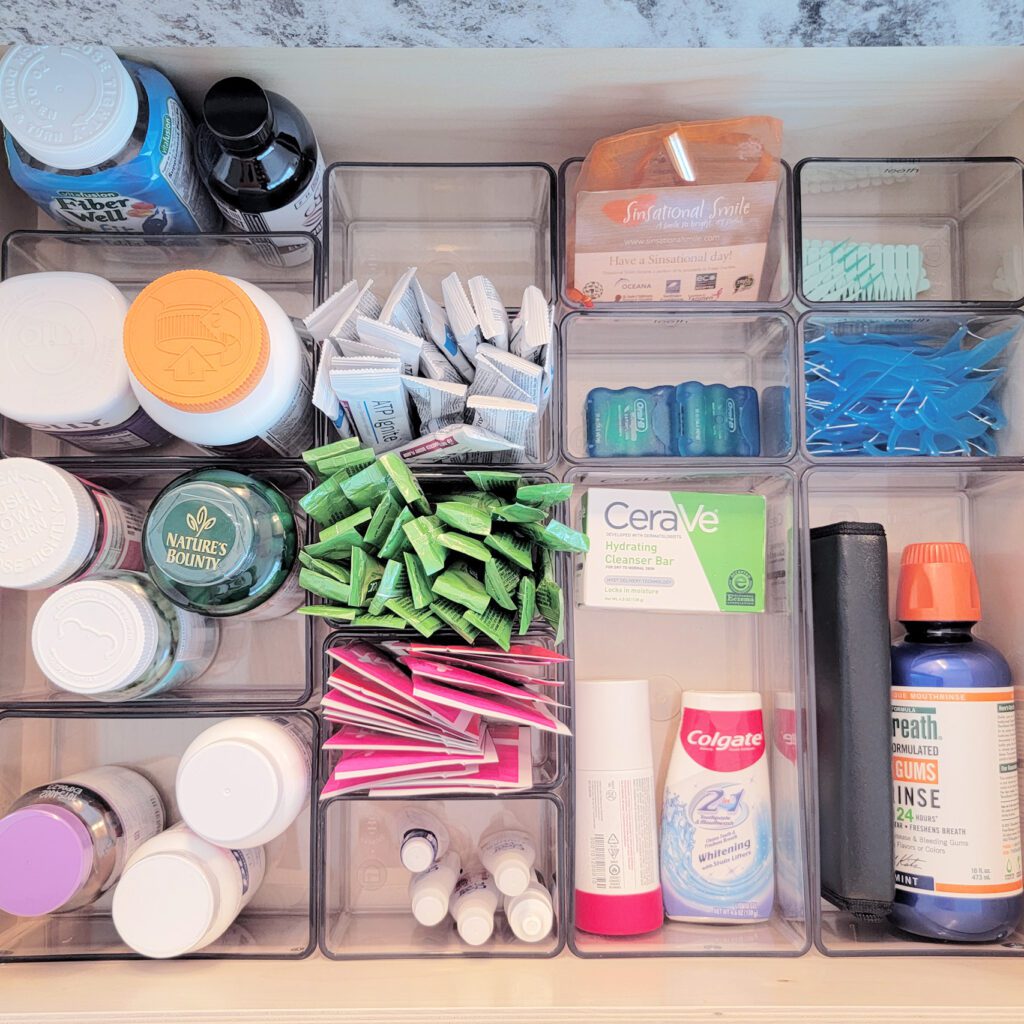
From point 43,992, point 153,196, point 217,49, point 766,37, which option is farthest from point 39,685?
point 766,37

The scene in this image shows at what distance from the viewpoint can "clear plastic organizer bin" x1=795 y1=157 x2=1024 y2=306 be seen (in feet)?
2.65

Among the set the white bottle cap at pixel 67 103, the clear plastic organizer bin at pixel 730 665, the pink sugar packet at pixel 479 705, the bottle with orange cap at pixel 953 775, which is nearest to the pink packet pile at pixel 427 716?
the pink sugar packet at pixel 479 705

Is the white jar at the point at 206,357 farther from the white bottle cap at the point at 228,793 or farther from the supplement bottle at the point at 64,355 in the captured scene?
the white bottle cap at the point at 228,793

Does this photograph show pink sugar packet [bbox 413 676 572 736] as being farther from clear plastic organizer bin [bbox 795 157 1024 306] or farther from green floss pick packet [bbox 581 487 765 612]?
clear plastic organizer bin [bbox 795 157 1024 306]

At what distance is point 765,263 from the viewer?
83cm

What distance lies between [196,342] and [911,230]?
697mm

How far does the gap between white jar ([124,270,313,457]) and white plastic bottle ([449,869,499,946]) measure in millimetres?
423

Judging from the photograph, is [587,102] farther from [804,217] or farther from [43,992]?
[43,992]

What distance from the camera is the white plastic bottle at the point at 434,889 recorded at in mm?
710

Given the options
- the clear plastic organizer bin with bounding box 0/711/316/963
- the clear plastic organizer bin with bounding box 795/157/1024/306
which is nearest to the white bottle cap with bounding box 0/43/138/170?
the clear plastic organizer bin with bounding box 0/711/316/963

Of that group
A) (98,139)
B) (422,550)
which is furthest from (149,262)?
(422,550)

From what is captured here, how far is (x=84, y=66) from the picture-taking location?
0.67 meters

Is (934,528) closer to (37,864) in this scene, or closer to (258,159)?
(258,159)

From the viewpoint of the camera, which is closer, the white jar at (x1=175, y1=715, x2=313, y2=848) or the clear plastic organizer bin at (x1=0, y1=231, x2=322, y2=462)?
the white jar at (x1=175, y1=715, x2=313, y2=848)
